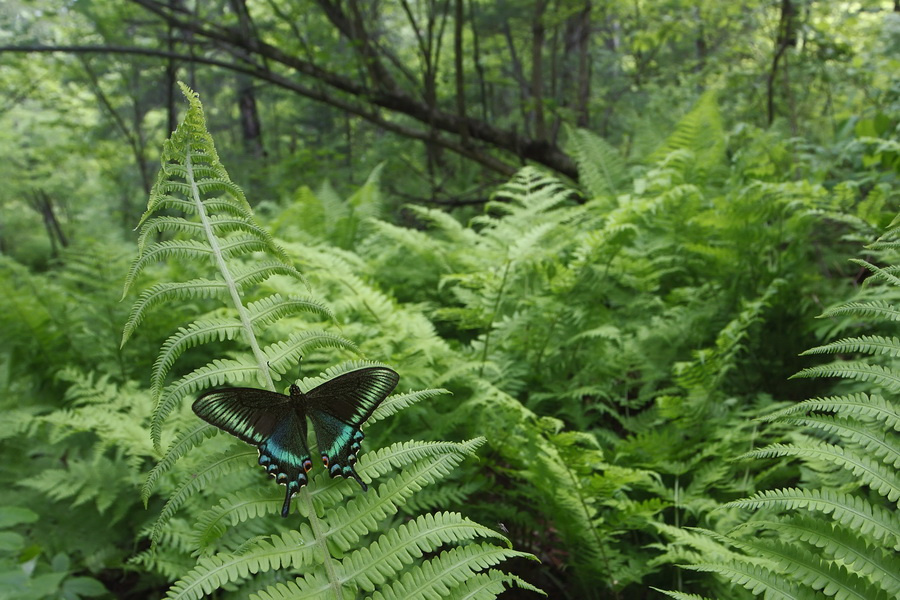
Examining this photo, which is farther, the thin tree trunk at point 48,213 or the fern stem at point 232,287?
the thin tree trunk at point 48,213

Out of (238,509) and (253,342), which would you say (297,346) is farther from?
(238,509)

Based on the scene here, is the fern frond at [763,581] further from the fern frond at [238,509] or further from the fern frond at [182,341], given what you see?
the fern frond at [182,341]

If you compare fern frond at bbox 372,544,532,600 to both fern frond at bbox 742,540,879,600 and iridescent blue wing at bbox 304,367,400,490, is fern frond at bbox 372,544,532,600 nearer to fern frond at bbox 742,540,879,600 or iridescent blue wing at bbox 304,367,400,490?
iridescent blue wing at bbox 304,367,400,490

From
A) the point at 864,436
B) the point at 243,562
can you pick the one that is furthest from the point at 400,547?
the point at 864,436

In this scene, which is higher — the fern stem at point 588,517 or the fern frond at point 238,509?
the fern frond at point 238,509

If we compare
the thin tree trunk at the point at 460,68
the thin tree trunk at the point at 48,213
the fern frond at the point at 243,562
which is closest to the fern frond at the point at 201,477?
the fern frond at the point at 243,562
